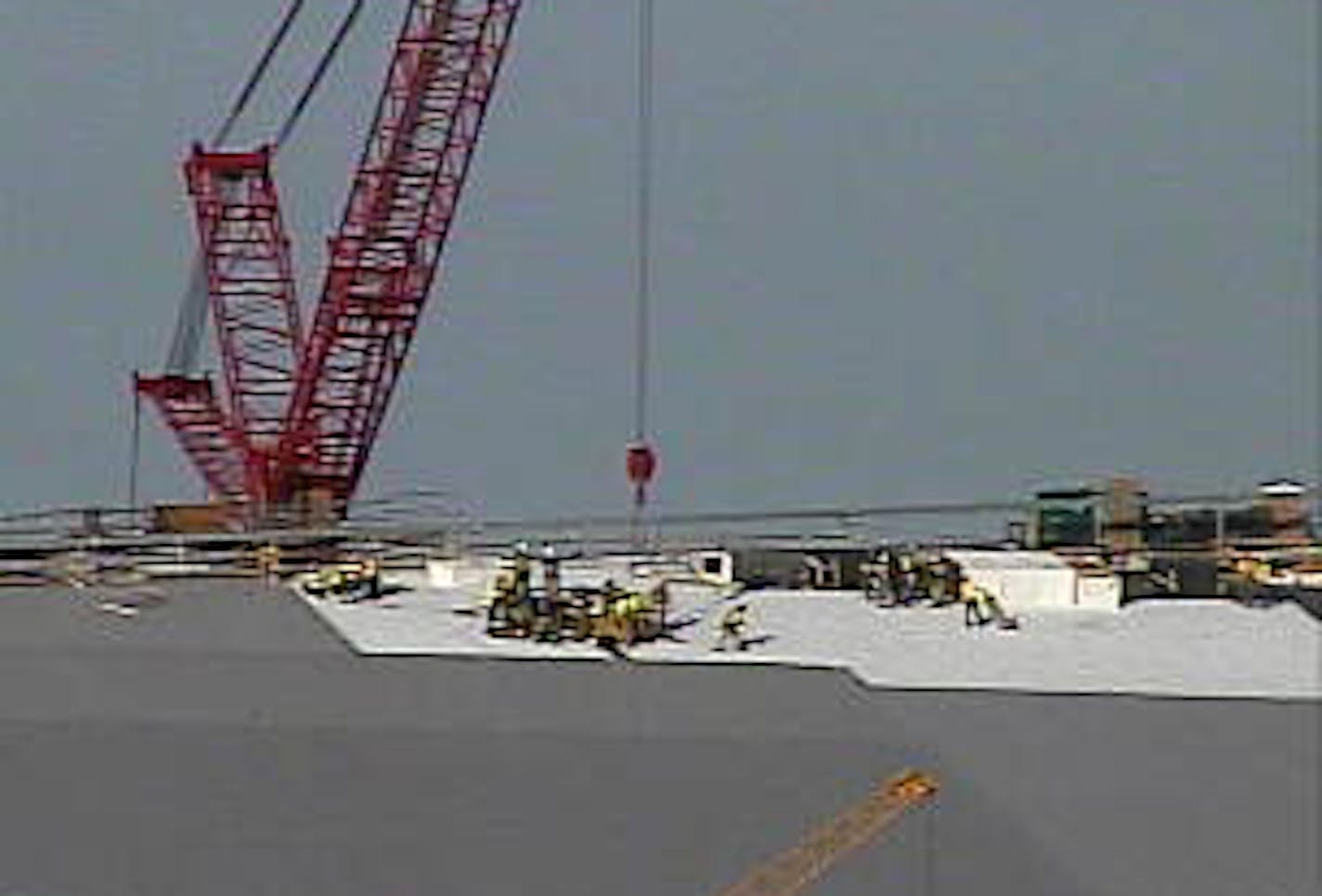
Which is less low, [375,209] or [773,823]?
[375,209]

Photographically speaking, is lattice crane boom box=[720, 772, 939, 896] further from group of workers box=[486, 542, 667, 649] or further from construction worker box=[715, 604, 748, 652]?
group of workers box=[486, 542, 667, 649]

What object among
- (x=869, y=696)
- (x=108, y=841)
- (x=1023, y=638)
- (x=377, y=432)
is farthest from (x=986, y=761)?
(x=377, y=432)

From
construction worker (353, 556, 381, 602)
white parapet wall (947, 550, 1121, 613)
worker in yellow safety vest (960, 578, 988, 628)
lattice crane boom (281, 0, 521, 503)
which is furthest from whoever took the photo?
lattice crane boom (281, 0, 521, 503)

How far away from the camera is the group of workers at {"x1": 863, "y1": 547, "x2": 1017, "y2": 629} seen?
474cm

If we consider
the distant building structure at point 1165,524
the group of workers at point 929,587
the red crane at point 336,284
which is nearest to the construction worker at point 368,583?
the group of workers at point 929,587

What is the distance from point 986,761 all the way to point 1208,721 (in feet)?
1.94

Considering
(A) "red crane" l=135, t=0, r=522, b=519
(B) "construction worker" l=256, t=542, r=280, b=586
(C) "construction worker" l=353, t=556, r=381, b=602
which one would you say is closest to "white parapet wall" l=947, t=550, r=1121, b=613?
(C) "construction worker" l=353, t=556, r=381, b=602

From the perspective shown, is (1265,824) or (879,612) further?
(879,612)

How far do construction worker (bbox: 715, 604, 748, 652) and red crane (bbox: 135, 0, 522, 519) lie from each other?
245 inches

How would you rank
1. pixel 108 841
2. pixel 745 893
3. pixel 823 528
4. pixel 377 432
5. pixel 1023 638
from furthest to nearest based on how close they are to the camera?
pixel 377 432 < pixel 823 528 < pixel 1023 638 < pixel 108 841 < pixel 745 893

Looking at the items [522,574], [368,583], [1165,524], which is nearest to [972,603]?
[1165,524]

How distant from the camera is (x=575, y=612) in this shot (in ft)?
15.0

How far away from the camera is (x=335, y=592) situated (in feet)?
17.3

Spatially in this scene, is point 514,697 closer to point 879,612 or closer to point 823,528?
point 879,612
